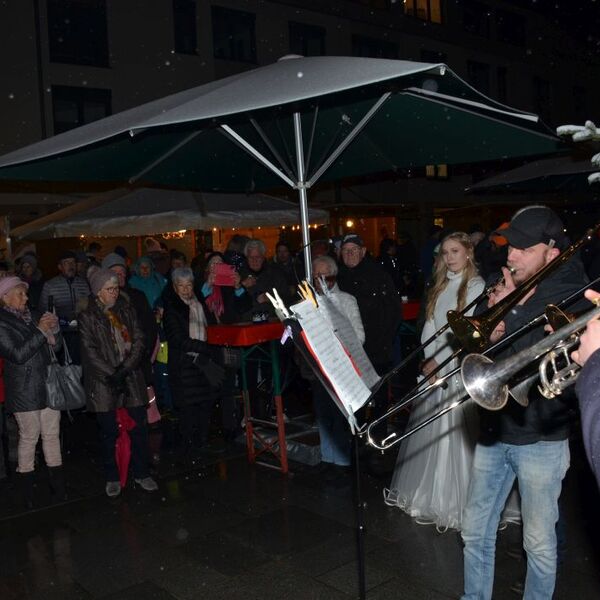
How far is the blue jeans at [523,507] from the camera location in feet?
10.7

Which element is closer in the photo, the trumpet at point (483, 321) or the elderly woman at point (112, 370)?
the trumpet at point (483, 321)

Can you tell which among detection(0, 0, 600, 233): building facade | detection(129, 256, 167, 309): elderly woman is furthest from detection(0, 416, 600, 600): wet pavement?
detection(0, 0, 600, 233): building facade

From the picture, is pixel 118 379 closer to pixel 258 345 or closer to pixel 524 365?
pixel 258 345

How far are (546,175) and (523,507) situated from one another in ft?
22.0

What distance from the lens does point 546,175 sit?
907cm

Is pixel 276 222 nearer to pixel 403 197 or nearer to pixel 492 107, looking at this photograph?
pixel 492 107

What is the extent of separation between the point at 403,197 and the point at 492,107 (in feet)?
75.2

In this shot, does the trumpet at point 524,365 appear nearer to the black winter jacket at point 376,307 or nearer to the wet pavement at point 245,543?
the wet pavement at point 245,543

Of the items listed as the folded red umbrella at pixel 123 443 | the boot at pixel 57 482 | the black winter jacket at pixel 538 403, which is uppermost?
the black winter jacket at pixel 538 403

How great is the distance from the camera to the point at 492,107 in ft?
13.0

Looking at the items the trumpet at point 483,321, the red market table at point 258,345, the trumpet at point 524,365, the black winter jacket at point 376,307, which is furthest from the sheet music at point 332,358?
the black winter jacket at point 376,307

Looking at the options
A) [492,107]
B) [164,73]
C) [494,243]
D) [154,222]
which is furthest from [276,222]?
[164,73]

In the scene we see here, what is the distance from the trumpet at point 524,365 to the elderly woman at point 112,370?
4.07m

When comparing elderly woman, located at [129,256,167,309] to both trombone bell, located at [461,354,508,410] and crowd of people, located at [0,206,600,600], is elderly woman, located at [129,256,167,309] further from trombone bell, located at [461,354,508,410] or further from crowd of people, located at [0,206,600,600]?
trombone bell, located at [461,354,508,410]
